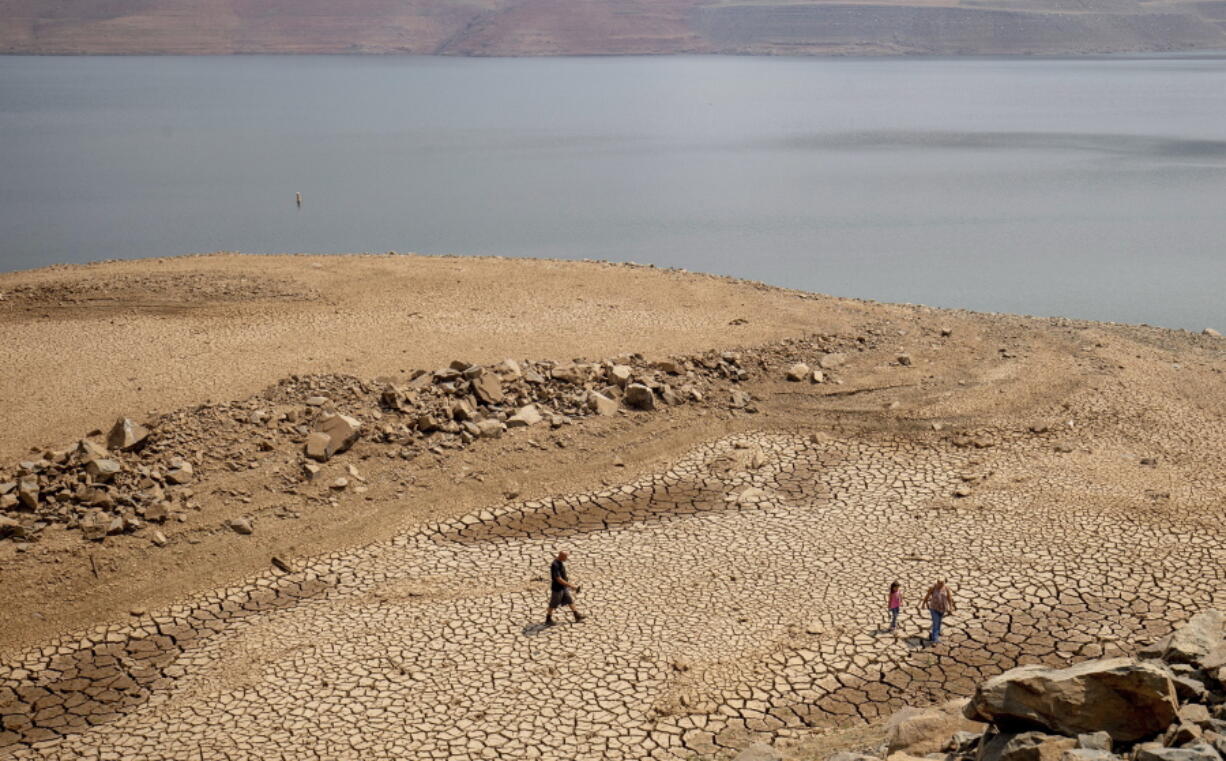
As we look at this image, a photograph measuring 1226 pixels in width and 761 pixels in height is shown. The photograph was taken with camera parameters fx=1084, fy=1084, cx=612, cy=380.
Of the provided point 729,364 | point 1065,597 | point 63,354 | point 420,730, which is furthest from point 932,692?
point 63,354

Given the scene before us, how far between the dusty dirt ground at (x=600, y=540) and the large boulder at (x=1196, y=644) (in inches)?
81.9

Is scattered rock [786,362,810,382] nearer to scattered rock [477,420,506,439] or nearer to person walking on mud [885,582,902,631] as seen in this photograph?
scattered rock [477,420,506,439]

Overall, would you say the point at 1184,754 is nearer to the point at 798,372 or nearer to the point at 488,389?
the point at 488,389

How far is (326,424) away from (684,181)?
36.9 meters

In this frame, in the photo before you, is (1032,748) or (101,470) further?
(101,470)

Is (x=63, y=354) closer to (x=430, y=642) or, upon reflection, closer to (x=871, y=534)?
(x=430, y=642)

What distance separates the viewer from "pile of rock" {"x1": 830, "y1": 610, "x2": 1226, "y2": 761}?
7.58 m

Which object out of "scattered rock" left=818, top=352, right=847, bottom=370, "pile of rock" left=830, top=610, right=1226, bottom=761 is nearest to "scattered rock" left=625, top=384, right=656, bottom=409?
"scattered rock" left=818, top=352, right=847, bottom=370

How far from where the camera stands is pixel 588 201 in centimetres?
4566

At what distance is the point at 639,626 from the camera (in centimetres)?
1250

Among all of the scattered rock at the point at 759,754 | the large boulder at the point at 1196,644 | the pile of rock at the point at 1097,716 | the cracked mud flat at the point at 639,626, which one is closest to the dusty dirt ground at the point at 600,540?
the cracked mud flat at the point at 639,626

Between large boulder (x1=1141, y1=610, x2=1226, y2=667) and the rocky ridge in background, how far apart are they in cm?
898

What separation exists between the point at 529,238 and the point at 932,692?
29646mm

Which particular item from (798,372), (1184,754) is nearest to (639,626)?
(1184,754)
